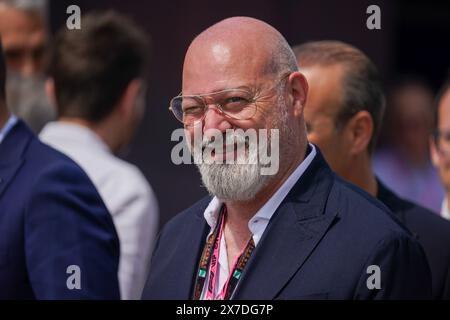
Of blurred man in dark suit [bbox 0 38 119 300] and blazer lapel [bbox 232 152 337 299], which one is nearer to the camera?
blazer lapel [bbox 232 152 337 299]

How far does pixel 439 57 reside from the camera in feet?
29.5

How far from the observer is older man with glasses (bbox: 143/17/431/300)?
98.7 inches

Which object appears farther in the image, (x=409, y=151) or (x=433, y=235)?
(x=409, y=151)

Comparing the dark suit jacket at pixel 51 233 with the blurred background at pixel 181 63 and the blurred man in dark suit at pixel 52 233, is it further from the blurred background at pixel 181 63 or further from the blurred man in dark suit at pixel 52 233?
the blurred background at pixel 181 63

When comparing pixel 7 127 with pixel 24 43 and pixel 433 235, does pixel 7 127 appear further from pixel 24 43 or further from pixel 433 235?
pixel 24 43

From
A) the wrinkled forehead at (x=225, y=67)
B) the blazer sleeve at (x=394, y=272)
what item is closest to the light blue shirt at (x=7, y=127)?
the wrinkled forehead at (x=225, y=67)

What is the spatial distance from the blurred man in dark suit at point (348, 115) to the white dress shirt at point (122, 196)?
0.87m

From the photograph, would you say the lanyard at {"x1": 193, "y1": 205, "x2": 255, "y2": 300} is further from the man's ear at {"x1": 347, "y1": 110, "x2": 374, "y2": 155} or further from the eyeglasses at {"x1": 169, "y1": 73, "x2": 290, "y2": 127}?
the man's ear at {"x1": 347, "y1": 110, "x2": 374, "y2": 155}

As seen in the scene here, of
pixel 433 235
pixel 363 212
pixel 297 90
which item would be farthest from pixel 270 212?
pixel 433 235

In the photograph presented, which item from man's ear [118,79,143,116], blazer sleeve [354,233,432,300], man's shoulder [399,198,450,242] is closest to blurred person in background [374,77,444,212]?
man's ear [118,79,143,116]

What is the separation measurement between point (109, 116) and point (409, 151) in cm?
302

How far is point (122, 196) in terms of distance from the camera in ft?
13.0

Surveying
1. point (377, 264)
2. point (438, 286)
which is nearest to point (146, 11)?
point (438, 286)

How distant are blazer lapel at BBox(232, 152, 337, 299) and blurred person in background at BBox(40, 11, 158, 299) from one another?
1401 millimetres
